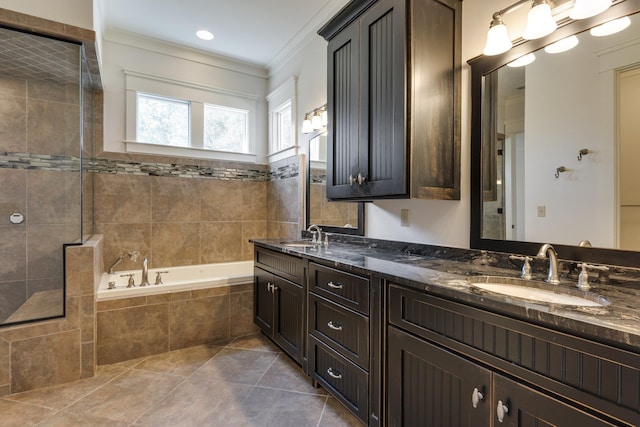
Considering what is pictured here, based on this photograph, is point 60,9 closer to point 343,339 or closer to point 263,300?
point 263,300

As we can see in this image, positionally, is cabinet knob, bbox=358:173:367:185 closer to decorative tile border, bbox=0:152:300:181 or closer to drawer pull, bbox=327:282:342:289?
drawer pull, bbox=327:282:342:289

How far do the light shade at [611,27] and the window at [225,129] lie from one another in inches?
130

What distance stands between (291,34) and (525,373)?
10.7 ft

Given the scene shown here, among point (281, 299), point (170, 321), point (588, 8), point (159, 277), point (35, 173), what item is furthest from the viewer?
point (159, 277)

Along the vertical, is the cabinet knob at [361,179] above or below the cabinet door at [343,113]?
below

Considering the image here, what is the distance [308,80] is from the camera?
3.11 metres

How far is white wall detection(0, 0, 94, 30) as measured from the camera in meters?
2.09

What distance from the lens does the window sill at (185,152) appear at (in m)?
3.26

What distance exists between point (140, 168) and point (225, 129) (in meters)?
1.05

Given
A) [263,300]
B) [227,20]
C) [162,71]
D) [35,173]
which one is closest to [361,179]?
[263,300]

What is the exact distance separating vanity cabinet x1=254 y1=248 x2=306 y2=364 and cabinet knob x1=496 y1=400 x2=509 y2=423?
1262mm

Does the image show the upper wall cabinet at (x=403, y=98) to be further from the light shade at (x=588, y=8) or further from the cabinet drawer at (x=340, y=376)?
the cabinet drawer at (x=340, y=376)

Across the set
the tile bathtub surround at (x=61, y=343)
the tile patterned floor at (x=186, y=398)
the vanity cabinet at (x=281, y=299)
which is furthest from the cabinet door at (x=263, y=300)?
the tile bathtub surround at (x=61, y=343)

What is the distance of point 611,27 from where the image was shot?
121 centimetres
